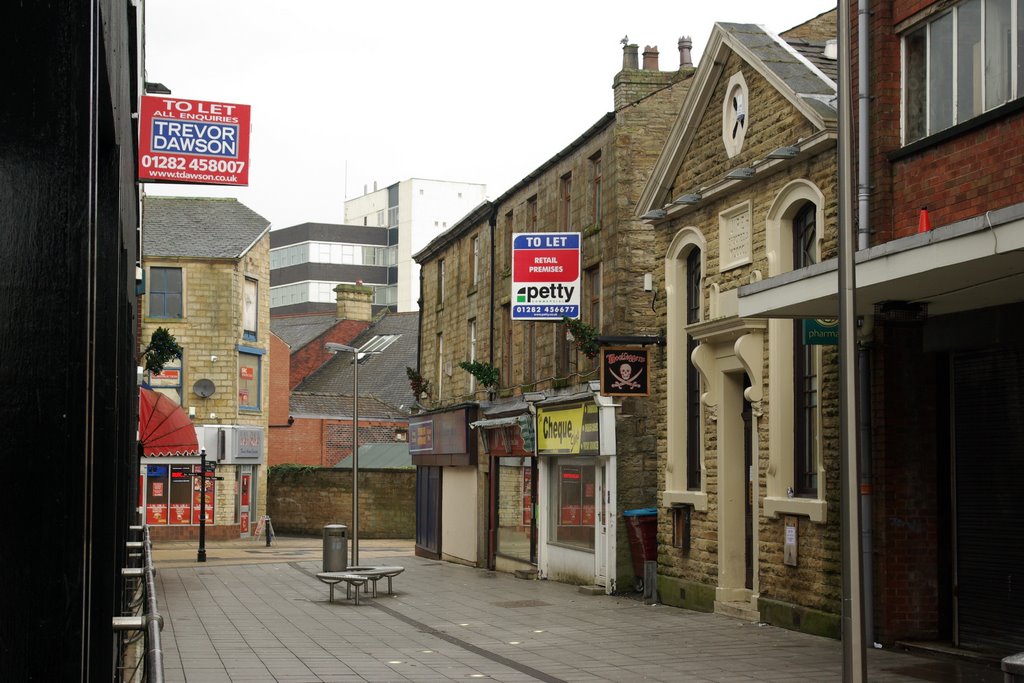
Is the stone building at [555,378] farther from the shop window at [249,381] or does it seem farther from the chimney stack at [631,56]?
the shop window at [249,381]

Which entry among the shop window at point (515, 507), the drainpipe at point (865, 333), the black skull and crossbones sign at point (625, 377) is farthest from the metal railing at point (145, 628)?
the shop window at point (515, 507)

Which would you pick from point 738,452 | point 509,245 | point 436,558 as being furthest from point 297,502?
point 738,452

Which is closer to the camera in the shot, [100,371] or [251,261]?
[100,371]

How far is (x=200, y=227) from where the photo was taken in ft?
153

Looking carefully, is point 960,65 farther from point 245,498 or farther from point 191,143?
point 245,498

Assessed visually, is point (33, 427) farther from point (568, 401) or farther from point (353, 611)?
point (568, 401)

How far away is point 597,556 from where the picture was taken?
2392 cm

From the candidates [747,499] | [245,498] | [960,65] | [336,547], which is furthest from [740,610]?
[245,498]

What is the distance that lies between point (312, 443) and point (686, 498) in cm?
3809

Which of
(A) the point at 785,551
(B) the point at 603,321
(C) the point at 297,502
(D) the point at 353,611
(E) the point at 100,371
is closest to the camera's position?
(E) the point at 100,371

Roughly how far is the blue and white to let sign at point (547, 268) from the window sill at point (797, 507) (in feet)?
27.6

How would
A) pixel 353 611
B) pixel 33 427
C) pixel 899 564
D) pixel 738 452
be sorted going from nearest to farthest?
pixel 33 427, pixel 899 564, pixel 738 452, pixel 353 611

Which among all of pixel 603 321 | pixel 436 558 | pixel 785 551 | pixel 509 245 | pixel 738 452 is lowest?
pixel 436 558

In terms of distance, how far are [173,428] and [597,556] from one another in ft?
26.7
